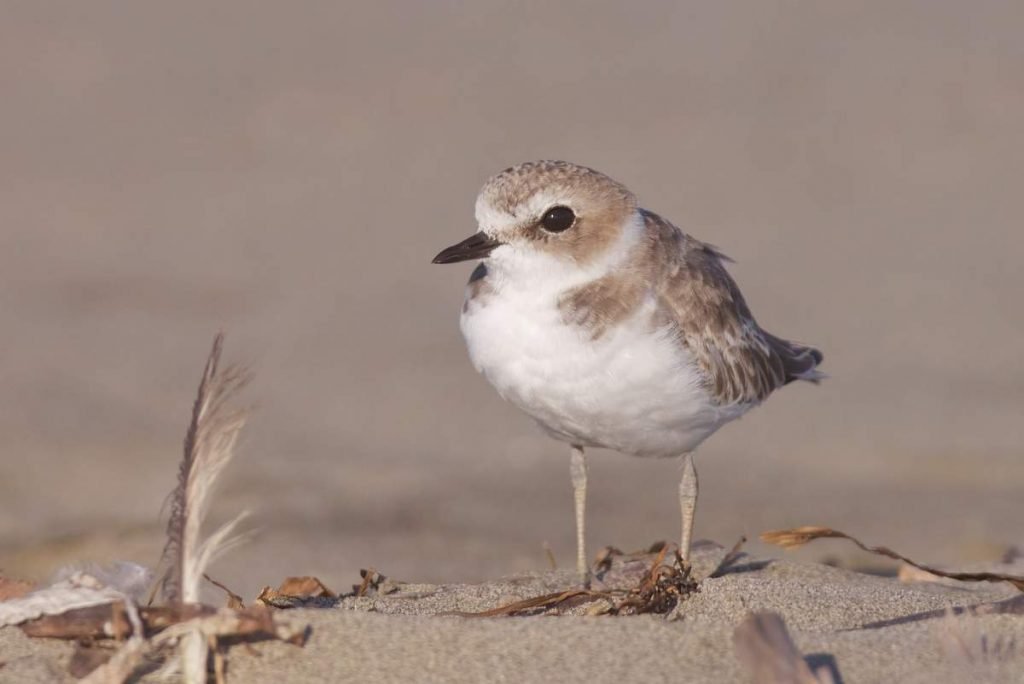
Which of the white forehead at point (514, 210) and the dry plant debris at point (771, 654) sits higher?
the white forehead at point (514, 210)

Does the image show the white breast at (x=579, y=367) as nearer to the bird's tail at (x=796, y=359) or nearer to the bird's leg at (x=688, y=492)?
the bird's leg at (x=688, y=492)

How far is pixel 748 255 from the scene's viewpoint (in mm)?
9383

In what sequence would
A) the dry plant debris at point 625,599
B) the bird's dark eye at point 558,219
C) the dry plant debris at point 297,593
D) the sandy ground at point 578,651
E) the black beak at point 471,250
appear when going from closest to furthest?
the sandy ground at point 578,651 < the dry plant debris at point 625,599 < the dry plant debris at point 297,593 < the black beak at point 471,250 < the bird's dark eye at point 558,219

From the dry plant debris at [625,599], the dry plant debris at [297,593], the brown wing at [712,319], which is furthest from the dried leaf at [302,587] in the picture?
the brown wing at [712,319]

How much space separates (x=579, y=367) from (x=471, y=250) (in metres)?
0.45

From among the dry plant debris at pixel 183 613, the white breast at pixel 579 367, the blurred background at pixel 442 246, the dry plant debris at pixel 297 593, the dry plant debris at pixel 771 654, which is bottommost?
the dry plant debris at pixel 771 654

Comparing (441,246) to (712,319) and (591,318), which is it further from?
(591,318)

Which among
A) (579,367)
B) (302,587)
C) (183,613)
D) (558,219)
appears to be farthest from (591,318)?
(183,613)

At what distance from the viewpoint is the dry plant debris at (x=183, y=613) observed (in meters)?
2.84

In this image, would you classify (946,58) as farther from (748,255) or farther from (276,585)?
(276,585)

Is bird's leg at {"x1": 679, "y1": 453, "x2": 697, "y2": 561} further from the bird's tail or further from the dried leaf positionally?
the dried leaf

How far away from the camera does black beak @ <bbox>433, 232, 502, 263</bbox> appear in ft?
14.2

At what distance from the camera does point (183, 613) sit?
2.87m

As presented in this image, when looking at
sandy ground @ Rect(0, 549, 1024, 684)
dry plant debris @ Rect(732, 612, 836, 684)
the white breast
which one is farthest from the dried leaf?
dry plant debris @ Rect(732, 612, 836, 684)
